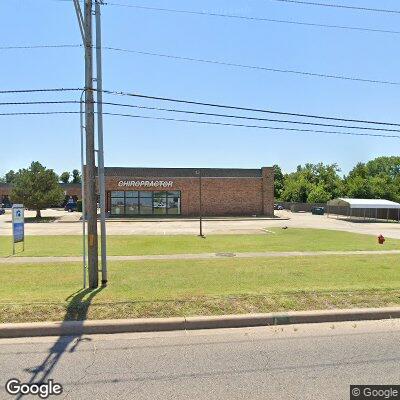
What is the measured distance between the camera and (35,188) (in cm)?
4181

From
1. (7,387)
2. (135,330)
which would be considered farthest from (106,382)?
(135,330)

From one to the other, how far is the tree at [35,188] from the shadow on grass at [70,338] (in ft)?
122

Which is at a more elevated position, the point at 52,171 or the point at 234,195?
the point at 52,171

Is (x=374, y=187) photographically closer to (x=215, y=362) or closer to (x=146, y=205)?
(x=146, y=205)

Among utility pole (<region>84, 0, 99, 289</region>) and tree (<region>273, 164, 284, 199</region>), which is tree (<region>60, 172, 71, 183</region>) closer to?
tree (<region>273, 164, 284, 199</region>)

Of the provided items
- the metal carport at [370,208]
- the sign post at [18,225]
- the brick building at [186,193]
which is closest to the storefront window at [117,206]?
the brick building at [186,193]

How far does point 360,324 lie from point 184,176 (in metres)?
39.3

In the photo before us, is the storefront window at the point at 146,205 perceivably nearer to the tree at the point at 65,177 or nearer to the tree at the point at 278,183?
the tree at the point at 278,183

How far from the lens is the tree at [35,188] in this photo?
1633 inches

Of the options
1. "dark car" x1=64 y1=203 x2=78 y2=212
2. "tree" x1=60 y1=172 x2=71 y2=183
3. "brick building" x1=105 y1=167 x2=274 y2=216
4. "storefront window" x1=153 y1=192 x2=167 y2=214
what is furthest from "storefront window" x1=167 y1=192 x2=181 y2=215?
"tree" x1=60 y1=172 x2=71 y2=183

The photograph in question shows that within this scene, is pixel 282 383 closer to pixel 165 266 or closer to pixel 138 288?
pixel 138 288

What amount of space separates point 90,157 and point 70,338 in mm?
3956

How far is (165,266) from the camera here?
34.8 ft

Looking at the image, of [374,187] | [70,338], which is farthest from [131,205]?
[374,187]
